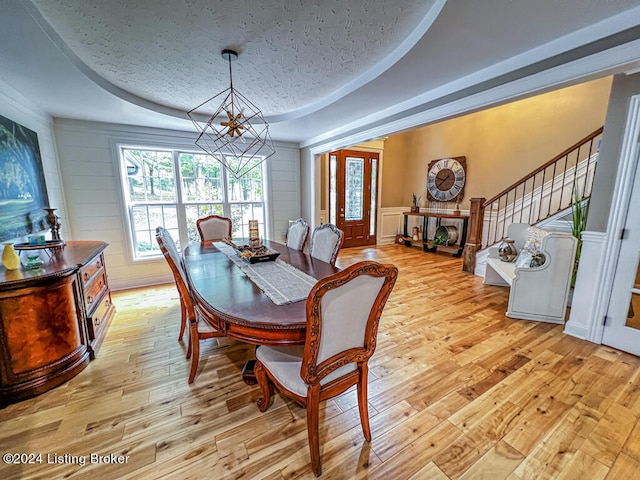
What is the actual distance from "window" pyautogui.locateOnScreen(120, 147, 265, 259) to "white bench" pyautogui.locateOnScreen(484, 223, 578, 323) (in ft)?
11.8

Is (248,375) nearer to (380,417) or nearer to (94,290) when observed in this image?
(380,417)

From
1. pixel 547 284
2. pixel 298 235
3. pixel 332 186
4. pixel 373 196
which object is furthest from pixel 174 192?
pixel 547 284

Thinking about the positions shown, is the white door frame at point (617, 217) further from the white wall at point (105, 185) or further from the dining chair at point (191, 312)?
the white wall at point (105, 185)

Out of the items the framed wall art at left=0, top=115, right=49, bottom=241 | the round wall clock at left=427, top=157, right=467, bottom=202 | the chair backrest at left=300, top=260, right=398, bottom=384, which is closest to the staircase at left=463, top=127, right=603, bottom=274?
the round wall clock at left=427, top=157, right=467, bottom=202

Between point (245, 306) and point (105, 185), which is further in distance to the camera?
point (105, 185)

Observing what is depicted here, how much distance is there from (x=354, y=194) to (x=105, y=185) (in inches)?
186

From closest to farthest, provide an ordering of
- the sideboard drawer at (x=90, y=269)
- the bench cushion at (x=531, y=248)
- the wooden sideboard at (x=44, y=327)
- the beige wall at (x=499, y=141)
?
1. the wooden sideboard at (x=44, y=327)
2. the sideboard drawer at (x=90, y=269)
3. the bench cushion at (x=531, y=248)
4. the beige wall at (x=499, y=141)

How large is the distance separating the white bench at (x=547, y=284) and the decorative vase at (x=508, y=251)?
80 centimetres

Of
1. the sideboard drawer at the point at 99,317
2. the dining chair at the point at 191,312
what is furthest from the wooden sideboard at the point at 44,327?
the dining chair at the point at 191,312

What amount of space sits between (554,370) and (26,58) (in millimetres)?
4495

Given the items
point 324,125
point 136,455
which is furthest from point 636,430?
point 324,125

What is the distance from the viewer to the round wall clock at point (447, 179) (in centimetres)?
571

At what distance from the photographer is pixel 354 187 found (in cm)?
644

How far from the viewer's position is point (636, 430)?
1.52 meters
